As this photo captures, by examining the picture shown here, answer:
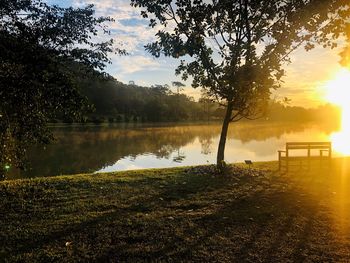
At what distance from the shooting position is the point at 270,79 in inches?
480

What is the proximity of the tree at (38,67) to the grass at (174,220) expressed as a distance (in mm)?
1891

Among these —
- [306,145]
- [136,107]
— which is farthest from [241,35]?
[136,107]

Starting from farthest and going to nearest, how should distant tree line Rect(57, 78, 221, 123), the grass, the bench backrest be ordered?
distant tree line Rect(57, 78, 221, 123)
the bench backrest
the grass

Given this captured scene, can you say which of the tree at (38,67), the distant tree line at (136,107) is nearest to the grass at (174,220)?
the tree at (38,67)

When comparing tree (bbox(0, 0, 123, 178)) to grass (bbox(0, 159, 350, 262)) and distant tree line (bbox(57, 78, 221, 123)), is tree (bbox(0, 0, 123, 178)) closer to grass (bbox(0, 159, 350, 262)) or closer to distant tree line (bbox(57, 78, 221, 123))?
grass (bbox(0, 159, 350, 262))

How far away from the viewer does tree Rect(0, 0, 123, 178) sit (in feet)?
26.6

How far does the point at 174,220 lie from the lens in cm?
756

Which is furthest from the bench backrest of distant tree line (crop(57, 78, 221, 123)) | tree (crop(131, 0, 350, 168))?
distant tree line (crop(57, 78, 221, 123))

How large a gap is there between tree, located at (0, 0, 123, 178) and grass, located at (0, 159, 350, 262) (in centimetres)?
189

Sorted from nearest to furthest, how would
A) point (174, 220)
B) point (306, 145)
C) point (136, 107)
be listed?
point (174, 220)
point (306, 145)
point (136, 107)

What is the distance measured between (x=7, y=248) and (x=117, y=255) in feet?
6.26

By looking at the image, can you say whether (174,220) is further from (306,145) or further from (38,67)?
(306,145)

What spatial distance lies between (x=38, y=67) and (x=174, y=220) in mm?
4611

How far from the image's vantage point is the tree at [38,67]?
8117 mm
